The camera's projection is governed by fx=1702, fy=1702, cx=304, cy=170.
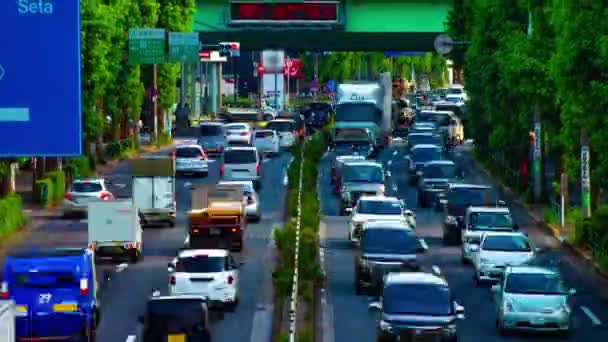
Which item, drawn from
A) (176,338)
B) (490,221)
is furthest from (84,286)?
(490,221)

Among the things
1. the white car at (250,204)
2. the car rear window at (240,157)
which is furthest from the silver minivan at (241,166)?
the white car at (250,204)

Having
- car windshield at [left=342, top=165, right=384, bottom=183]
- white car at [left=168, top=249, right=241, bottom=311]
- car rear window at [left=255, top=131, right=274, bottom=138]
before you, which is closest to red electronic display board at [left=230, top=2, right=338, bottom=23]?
car rear window at [left=255, top=131, right=274, bottom=138]

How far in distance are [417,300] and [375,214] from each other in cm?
1814

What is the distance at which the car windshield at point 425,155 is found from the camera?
74.4 meters

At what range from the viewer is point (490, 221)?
48.8 meters

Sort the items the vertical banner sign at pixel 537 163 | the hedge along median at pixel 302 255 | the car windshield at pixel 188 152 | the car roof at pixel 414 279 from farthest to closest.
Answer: the car windshield at pixel 188 152
the vertical banner sign at pixel 537 163
the hedge along median at pixel 302 255
the car roof at pixel 414 279

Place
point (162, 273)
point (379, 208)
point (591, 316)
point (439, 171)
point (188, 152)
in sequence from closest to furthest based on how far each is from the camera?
point (591, 316)
point (162, 273)
point (379, 208)
point (439, 171)
point (188, 152)

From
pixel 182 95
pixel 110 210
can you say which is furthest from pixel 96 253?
pixel 182 95

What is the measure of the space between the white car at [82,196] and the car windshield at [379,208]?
11.4 m

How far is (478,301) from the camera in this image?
41.5 meters

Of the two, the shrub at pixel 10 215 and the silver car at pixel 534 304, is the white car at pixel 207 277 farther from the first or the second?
the shrub at pixel 10 215

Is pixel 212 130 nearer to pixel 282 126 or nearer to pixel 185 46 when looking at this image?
pixel 185 46

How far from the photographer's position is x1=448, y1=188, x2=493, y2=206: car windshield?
54.3 metres

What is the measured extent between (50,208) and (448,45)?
16232 mm
